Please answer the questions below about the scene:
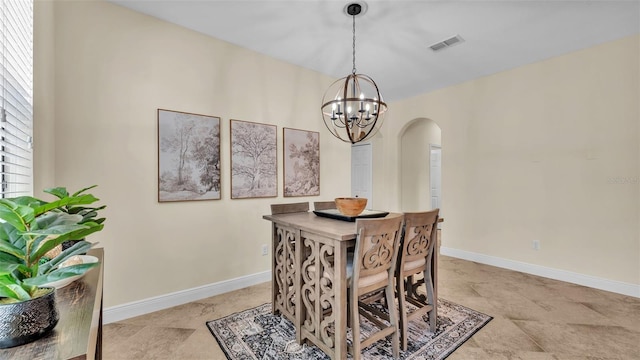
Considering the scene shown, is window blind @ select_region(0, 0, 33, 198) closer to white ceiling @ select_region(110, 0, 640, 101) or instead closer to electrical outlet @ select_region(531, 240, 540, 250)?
white ceiling @ select_region(110, 0, 640, 101)

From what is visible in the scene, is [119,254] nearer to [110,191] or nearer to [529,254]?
[110,191]

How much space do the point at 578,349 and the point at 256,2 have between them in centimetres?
368

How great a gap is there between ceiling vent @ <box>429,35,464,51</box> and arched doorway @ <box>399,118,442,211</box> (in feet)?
6.72

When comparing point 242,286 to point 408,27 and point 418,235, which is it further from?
point 408,27

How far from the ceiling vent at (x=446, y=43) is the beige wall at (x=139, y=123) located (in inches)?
75.4

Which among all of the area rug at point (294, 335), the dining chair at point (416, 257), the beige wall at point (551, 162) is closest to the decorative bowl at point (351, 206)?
the dining chair at point (416, 257)

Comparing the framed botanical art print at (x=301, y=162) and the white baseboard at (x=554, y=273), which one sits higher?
the framed botanical art print at (x=301, y=162)

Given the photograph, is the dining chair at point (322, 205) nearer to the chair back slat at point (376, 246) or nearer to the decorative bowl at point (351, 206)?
the decorative bowl at point (351, 206)

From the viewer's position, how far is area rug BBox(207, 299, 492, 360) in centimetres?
190

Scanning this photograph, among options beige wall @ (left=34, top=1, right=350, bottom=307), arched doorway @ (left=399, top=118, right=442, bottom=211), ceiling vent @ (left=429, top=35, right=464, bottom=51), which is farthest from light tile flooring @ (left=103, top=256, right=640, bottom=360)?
ceiling vent @ (left=429, top=35, right=464, bottom=51)

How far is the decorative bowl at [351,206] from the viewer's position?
2119mm

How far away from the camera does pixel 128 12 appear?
2.43 metres

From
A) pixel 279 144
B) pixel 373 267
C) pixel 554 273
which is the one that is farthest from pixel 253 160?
pixel 554 273

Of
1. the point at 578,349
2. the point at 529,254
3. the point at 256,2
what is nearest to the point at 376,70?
the point at 256,2
